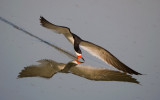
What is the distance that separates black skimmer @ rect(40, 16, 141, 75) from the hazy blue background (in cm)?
4

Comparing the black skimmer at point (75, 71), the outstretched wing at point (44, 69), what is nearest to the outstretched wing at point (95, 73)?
the black skimmer at point (75, 71)

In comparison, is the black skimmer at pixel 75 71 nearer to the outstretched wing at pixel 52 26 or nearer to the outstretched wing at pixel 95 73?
the outstretched wing at pixel 95 73

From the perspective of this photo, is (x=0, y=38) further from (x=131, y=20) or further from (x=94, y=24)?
(x=131, y=20)

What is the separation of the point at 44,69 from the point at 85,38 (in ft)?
1.26

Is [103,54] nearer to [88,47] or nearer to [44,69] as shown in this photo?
[88,47]

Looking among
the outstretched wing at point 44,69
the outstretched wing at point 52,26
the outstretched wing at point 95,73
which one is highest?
the outstretched wing at point 52,26

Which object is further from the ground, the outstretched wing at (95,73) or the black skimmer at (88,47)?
the black skimmer at (88,47)

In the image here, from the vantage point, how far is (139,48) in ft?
4.35

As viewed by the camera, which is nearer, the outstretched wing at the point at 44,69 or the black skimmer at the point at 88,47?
the black skimmer at the point at 88,47

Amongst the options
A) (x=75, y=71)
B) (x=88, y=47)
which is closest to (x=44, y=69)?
(x=75, y=71)

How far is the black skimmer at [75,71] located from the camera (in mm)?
1300

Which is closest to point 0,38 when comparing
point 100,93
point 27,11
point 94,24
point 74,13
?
point 27,11

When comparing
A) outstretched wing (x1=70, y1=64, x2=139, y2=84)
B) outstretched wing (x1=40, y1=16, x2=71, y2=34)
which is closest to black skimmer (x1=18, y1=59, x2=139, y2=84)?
outstretched wing (x1=70, y1=64, x2=139, y2=84)

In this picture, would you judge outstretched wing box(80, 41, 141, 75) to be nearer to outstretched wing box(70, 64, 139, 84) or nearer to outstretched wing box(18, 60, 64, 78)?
outstretched wing box(70, 64, 139, 84)
